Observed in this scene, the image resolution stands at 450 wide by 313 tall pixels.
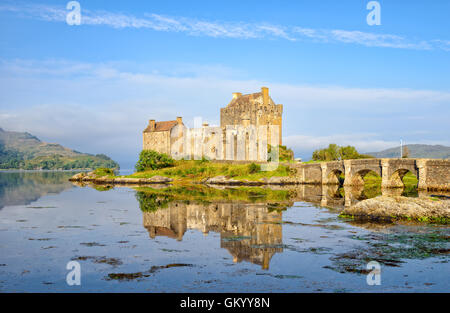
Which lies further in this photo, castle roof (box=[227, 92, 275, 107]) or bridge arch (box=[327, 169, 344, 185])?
castle roof (box=[227, 92, 275, 107])

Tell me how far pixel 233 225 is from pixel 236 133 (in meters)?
53.3

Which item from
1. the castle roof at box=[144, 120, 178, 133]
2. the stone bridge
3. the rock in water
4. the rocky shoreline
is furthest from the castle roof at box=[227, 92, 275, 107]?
the rock in water

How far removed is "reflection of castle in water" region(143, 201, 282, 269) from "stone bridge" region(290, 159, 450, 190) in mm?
25300

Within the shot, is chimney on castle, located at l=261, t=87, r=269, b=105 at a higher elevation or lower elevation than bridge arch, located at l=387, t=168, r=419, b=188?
higher

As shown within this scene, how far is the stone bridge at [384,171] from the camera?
44.8 metres

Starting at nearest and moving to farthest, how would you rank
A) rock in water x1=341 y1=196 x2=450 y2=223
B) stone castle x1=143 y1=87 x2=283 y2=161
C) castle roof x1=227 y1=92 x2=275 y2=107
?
rock in water x1=341 y1=196 x2=450 y2=223 → stone castle x1=143 y1=87 x2=283 y2=161 → castle roof x1=227 y1=92 x2=275 y2=107

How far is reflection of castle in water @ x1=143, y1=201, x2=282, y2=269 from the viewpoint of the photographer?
1503cm

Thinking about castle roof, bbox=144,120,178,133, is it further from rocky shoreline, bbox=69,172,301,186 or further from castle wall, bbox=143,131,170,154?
rocky shoreline, bbox=69,172,301,186

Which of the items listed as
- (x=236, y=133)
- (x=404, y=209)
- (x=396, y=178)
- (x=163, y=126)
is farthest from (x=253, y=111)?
(x=404, y=209)

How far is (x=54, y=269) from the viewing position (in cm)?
1231

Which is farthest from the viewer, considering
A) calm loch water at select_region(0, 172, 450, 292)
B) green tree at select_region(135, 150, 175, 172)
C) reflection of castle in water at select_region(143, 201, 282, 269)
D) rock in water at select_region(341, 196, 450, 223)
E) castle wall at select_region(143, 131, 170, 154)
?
castle wall at select_region(143, 131, 170, 154)
